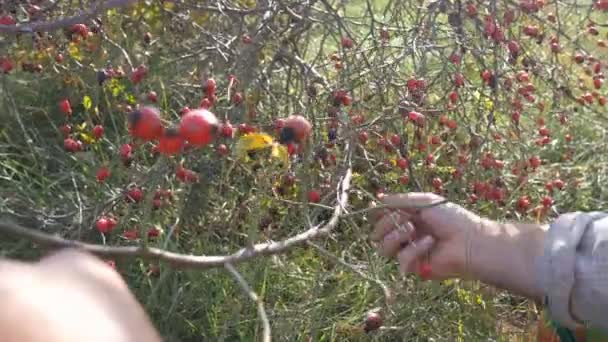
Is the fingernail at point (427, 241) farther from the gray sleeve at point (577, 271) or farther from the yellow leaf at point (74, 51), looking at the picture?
the yellow leaf at point (74, 51)

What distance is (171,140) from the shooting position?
1.04m

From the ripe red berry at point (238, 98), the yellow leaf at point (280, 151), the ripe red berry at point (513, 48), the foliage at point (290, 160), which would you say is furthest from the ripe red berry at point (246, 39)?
the yellow leaf at point (280, 151)

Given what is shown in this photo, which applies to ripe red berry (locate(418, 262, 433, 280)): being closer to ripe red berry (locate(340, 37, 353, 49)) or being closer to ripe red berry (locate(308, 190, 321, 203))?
ripe red berry (locate(308, 190, 321, 203))

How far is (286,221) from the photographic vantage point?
1.93m

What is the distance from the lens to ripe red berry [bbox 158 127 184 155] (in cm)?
103

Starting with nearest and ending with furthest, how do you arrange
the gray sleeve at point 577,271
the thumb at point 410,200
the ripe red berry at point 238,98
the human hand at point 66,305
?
1. the human hand at point 66,305
2. the gray sleeve at point 577,271
3. the thumb at point 410,200
4. the ripe red berry at point 238,98

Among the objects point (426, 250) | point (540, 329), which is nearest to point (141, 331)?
point (426, 250)

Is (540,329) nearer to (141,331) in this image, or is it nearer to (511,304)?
(511,304)

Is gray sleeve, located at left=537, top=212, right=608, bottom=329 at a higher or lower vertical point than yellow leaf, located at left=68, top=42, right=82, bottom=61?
higher

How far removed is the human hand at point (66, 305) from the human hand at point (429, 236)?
81 centimetres

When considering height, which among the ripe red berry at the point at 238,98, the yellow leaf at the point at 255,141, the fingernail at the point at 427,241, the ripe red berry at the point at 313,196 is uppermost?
the yellow leaf at the point at 255,141

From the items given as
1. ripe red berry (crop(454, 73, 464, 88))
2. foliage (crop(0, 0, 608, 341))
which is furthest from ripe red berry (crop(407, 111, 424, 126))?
ripe red berry (crop(454, 73, 464, 88))

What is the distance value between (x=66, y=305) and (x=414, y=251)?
96 cm

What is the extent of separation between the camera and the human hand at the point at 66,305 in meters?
0.50
